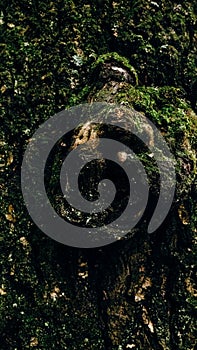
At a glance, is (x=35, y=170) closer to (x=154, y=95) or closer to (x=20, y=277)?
(x=20, y=277)

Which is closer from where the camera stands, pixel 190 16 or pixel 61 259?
pixel 61 259

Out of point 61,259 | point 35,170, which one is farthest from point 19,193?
point 61,259

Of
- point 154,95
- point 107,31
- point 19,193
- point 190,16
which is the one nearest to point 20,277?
point 19,193

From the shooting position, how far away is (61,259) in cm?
155

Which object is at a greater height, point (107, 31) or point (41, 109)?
point (107, 31)

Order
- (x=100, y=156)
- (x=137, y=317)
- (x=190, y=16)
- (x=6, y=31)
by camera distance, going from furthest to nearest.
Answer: (x=190, y=16) → (x=6, y=31) → (x=137, y=317) → (x=100, y=156)

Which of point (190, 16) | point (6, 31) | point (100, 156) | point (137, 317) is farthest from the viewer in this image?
point (190, 16)

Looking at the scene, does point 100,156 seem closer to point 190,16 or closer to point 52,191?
point 52,191

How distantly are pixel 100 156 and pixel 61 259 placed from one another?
0.39 m

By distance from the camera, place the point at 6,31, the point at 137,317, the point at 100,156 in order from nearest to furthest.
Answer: the point at 100,156
the point at 137,317
the point at 6,31

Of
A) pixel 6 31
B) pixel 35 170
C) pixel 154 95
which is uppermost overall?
pixel 6 31

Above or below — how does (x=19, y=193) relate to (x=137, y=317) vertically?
above

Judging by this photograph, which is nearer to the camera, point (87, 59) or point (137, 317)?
point (137, 317)

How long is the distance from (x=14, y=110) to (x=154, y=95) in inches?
19.5
